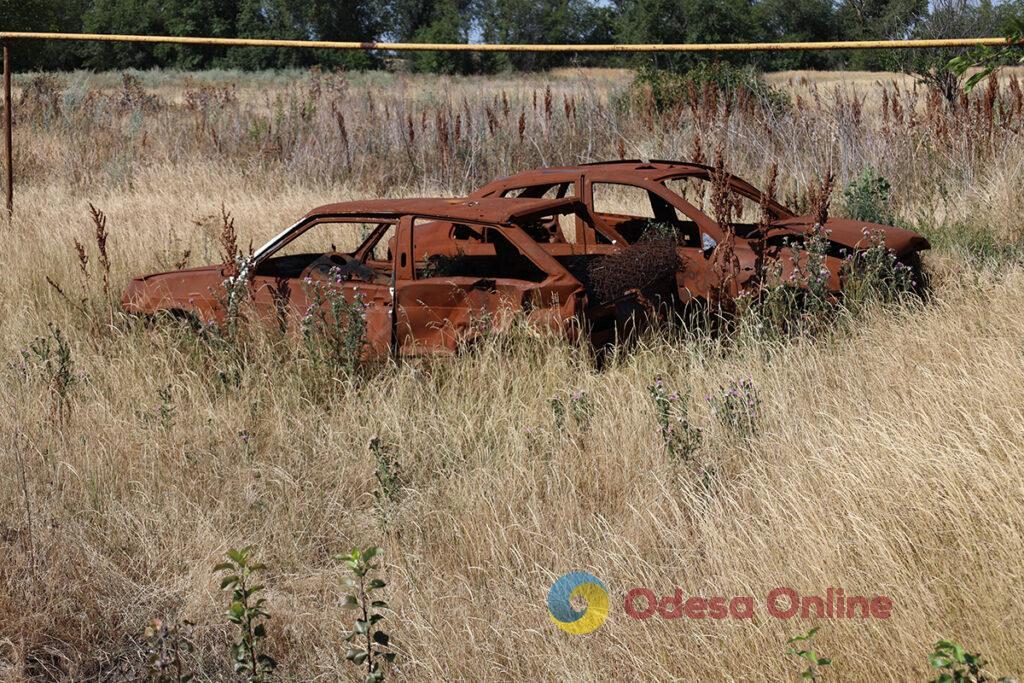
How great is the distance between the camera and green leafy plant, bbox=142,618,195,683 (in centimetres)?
341

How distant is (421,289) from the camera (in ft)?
20.5

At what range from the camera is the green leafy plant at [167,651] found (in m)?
3.41

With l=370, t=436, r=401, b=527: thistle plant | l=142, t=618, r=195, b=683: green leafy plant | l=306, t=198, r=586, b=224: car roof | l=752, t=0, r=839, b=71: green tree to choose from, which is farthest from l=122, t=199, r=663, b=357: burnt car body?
l=752, t=0, r=839, b=71: green tree

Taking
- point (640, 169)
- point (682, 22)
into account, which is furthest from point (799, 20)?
point (640, 169)

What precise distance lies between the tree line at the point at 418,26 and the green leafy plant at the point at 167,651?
4755 centimetres

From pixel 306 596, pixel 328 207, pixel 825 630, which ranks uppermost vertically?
pixel 328 207

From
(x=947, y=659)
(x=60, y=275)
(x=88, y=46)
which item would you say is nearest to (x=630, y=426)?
(x=947, y=659)

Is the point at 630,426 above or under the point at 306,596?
above

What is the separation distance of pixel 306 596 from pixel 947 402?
291cm

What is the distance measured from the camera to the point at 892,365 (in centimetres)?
576

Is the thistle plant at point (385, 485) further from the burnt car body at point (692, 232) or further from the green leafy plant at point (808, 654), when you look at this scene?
the burnt car body at point (692, 232)

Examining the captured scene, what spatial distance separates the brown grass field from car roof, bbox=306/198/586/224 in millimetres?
834

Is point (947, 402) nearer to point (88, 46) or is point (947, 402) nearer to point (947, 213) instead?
point (947, 213)

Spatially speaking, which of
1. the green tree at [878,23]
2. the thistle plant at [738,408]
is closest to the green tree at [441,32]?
the green tree at [878,23]
